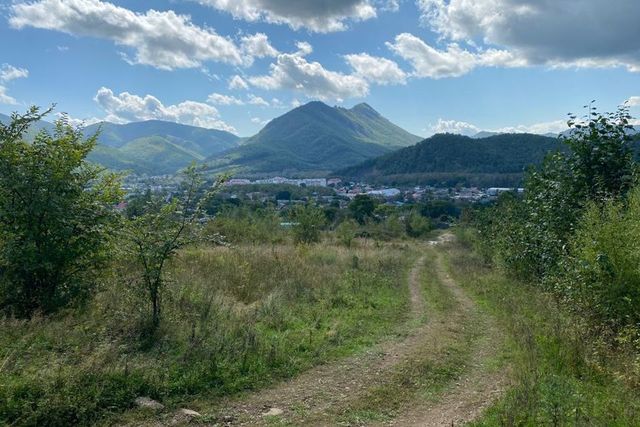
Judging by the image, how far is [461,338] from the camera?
33.9ft

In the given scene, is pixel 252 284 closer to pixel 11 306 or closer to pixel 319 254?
pixel 11 306

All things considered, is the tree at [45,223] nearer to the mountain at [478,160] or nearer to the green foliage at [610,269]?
the green foliage at [610,269]

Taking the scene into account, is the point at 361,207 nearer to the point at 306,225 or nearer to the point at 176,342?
the point at 306,225

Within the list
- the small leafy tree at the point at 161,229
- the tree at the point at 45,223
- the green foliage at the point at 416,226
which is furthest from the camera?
the green foliage at the point at 416,226

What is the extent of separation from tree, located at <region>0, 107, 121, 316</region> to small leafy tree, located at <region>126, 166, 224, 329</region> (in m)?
0.84

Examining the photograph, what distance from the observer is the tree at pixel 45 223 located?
27.1 feet

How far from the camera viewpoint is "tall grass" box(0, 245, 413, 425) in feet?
18.7

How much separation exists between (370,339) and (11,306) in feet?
25.3

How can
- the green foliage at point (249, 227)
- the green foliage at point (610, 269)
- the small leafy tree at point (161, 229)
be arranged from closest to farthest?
the green foliage at point (610, 269)
the small leafy tree at point (161, 229)
the green foliage at point (249, 227)

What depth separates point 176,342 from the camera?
7.92 m

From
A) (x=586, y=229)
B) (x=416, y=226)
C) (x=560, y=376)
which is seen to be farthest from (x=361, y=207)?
(x=560, y=376)

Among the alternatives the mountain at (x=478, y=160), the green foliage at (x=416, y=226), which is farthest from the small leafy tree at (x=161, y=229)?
the mountain at (x=478, y=160)

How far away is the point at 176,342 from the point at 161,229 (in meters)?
2.64

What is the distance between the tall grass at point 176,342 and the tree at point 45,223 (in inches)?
33.3
